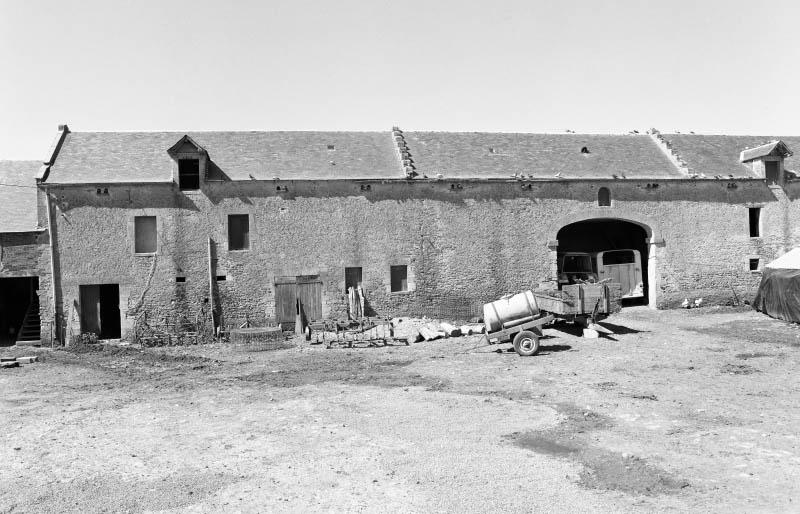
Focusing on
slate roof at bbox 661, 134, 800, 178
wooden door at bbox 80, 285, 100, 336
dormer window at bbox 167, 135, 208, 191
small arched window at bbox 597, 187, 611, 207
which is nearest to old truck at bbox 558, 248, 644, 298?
small arched window at bbox 597, 187, 611, 207

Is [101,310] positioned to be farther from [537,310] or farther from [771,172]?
[771,172]

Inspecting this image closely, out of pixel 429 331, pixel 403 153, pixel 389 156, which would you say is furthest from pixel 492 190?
pixel 429 331

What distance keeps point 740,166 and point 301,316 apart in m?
20.4

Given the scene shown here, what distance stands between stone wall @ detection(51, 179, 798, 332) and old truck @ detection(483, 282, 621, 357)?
5465 mm

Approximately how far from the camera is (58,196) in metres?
21.0

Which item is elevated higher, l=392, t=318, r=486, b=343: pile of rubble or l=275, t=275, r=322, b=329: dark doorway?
l=275, t=275, r=322, b=329: dark doorway

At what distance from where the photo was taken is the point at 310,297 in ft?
72.7

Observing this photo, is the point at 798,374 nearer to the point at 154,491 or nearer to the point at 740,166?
the point at 154,491

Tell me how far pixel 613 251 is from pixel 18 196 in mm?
24754

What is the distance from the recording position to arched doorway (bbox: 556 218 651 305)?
25109mm

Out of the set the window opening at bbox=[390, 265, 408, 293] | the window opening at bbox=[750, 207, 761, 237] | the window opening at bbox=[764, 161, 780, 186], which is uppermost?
the window opening at bbox=[764, 161, 780, 186]

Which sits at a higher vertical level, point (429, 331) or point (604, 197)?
point (604, 197)

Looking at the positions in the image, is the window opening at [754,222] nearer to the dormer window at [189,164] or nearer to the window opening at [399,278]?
the window opening at [399,278]

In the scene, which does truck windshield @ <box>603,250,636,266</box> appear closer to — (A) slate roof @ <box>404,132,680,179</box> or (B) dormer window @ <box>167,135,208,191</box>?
(A) slate roof @ <box>404,132,680,179</box>
